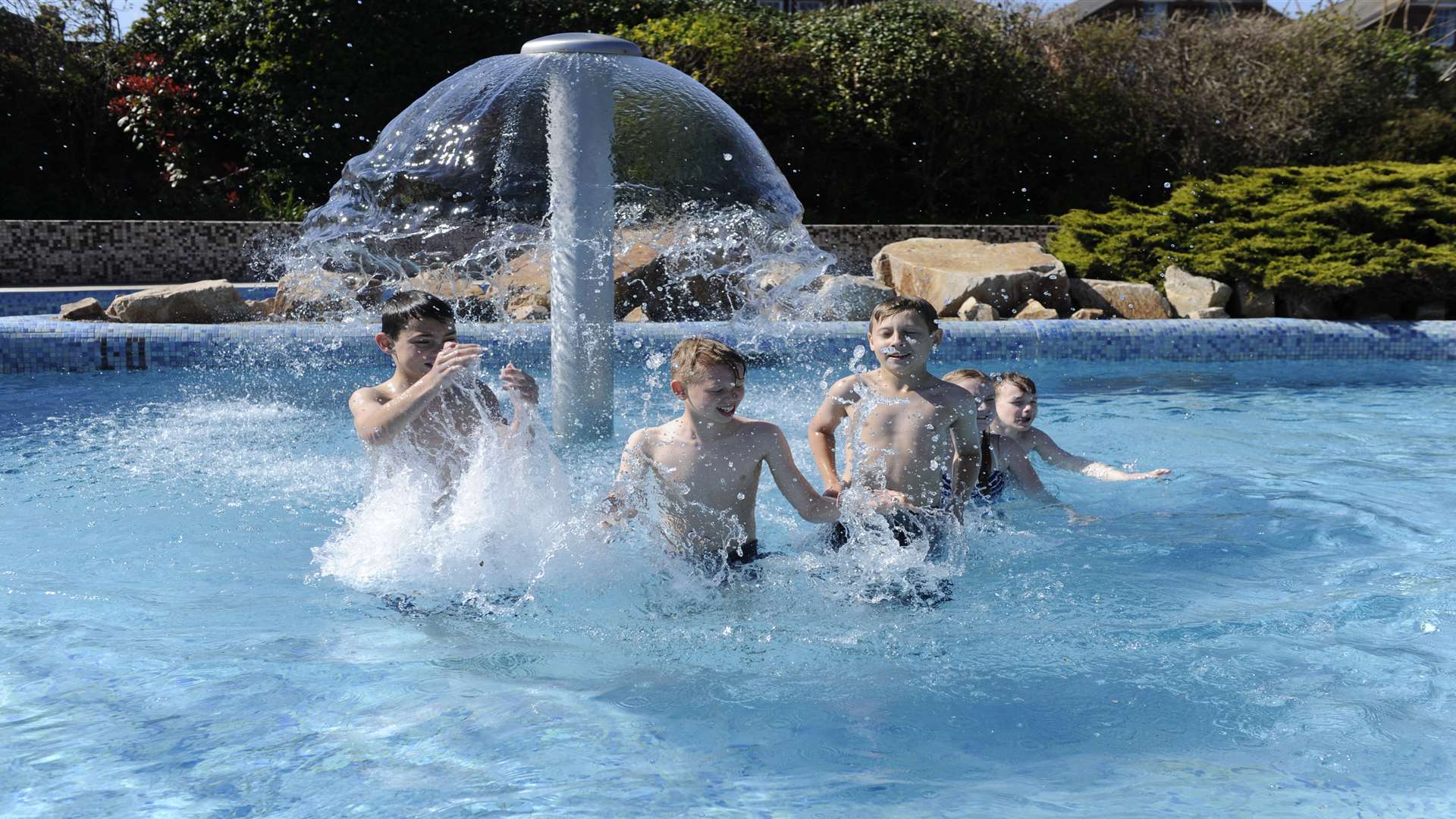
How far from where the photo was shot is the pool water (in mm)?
2736

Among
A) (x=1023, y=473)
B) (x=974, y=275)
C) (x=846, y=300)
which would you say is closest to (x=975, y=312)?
(x=974, y=275)

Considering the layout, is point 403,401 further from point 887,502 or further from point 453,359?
point 887,502

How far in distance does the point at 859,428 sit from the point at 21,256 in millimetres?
10898

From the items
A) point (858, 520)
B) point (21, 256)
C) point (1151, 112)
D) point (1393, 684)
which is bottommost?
point (1393, 684)

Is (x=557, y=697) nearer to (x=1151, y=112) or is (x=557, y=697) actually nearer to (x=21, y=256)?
(x=21, y=256)

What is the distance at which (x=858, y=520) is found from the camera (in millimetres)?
4027

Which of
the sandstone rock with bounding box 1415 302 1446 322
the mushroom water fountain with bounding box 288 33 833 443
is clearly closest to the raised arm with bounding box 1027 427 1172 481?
the mushroom water fountain with bounding box 288 33 833 443

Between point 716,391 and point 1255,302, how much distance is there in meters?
8.20

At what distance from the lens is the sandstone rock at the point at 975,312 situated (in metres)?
9.72

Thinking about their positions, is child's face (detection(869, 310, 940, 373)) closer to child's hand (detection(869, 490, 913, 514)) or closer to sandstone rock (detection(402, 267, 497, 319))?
child's hand (detection(869, 490, 913, 514))

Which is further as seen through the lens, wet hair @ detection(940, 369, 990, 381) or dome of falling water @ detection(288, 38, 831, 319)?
dome of falling water @ detection(288, 38, 831, 319)

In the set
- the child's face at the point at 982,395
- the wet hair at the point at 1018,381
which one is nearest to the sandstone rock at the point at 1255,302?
the wet hair at the point at 1018,381

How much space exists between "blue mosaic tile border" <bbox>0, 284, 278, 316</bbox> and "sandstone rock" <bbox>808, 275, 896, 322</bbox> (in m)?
4.95

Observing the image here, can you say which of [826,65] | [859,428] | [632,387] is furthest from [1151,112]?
[859,428]
